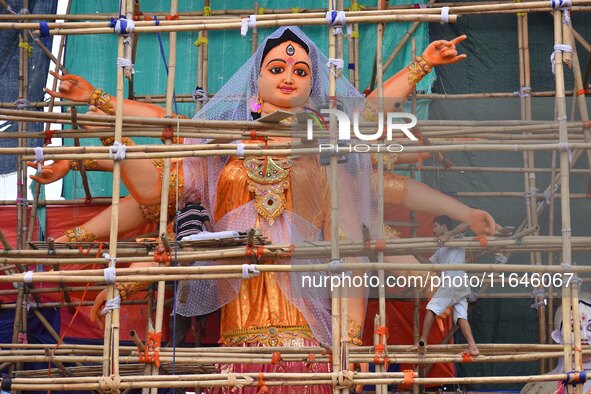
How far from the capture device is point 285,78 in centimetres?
703

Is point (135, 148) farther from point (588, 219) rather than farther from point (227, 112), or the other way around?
point (588, 219)

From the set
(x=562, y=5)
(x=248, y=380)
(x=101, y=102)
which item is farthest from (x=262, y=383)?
(x=562, y=5)

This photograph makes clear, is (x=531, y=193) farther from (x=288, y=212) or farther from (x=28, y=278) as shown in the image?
(x=28, y=278)

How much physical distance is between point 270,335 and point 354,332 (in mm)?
456

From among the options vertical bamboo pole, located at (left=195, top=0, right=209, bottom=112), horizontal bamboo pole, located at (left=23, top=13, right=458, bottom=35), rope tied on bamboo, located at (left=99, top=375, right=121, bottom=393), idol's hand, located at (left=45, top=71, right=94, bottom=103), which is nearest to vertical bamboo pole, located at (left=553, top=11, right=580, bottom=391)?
horizontal bamboo pole, located at (left=23, top=13, right=458, bottom=35)

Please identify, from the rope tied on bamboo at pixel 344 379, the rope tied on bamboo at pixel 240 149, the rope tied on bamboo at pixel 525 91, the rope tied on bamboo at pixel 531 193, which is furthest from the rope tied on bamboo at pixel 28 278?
the rope tied on bamboo at pixel 525 91

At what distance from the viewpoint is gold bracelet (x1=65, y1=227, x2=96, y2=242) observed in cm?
713

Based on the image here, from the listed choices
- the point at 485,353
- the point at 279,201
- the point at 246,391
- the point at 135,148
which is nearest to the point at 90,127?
the point at 135,148

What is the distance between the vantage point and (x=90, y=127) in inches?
272

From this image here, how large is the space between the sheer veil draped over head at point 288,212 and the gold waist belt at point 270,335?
7 centimetres

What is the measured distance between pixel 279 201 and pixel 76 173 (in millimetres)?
1690

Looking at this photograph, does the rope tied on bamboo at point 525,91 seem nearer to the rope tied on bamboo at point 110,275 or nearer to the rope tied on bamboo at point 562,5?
the rope tied on bamboo at point 562,5

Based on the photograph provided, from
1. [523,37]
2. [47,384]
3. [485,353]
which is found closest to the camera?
[47,384]

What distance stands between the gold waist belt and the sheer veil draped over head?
0.23 ft
